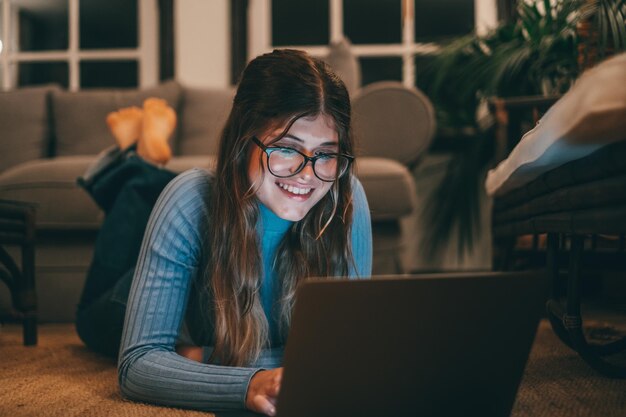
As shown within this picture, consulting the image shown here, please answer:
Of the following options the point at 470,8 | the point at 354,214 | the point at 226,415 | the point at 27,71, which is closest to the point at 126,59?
the point at 27,71

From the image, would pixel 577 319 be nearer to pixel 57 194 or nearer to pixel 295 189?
pixel 295 189

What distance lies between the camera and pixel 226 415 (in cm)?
89

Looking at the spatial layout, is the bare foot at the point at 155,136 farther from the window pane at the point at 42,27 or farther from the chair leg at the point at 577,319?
the window pane at the point at 42,27

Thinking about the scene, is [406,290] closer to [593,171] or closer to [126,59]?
[593,171]

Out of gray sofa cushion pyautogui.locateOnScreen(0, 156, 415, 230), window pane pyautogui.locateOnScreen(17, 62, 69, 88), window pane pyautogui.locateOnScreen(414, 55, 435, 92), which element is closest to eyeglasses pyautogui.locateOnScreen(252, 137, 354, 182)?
gray sofa cushion pyautogui.locateOnScreen(0, 156, 415, 230)

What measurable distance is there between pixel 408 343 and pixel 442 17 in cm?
269

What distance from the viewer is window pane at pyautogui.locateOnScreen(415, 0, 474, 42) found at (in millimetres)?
3139

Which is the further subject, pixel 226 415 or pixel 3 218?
pixel 3 218

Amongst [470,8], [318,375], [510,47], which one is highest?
[470,8]

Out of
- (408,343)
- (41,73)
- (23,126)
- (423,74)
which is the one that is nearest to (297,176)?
(408,343)

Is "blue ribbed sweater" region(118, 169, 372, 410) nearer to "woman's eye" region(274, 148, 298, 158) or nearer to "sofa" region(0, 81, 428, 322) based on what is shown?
"woman's eye" region(274, 148, 298, 158)

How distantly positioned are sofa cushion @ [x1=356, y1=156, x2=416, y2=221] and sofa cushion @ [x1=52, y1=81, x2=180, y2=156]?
0.92 metres

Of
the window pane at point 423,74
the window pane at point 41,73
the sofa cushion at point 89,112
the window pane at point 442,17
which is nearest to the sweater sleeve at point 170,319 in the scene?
the sofa cushion at point 89,112

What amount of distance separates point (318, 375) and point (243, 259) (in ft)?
1.22
